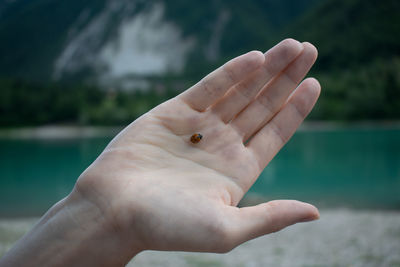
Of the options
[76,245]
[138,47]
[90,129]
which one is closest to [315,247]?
[76,245]

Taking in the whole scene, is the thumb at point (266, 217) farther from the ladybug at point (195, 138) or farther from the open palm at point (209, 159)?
the ladybug at point (195, 138)

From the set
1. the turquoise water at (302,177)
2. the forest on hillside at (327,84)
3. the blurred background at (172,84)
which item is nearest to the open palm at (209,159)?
the blurred background at (172,84)

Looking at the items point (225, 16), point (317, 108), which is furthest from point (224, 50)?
point (317, 108)

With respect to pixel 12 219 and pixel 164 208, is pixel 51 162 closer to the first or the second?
pixel 12 219

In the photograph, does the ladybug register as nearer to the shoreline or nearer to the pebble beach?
the pebble beach

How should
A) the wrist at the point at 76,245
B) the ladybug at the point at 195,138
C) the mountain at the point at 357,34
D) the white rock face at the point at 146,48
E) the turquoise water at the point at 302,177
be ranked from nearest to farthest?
the wrist at the point at 76,245 < the ladybug at the point at 195,138 < the turquoise water at the point at 302,177 < the mountain at the point at 357,34 < the white rock face at the point at 146,48

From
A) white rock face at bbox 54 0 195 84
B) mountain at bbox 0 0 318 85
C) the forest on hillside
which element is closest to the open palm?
the forest on hillside
